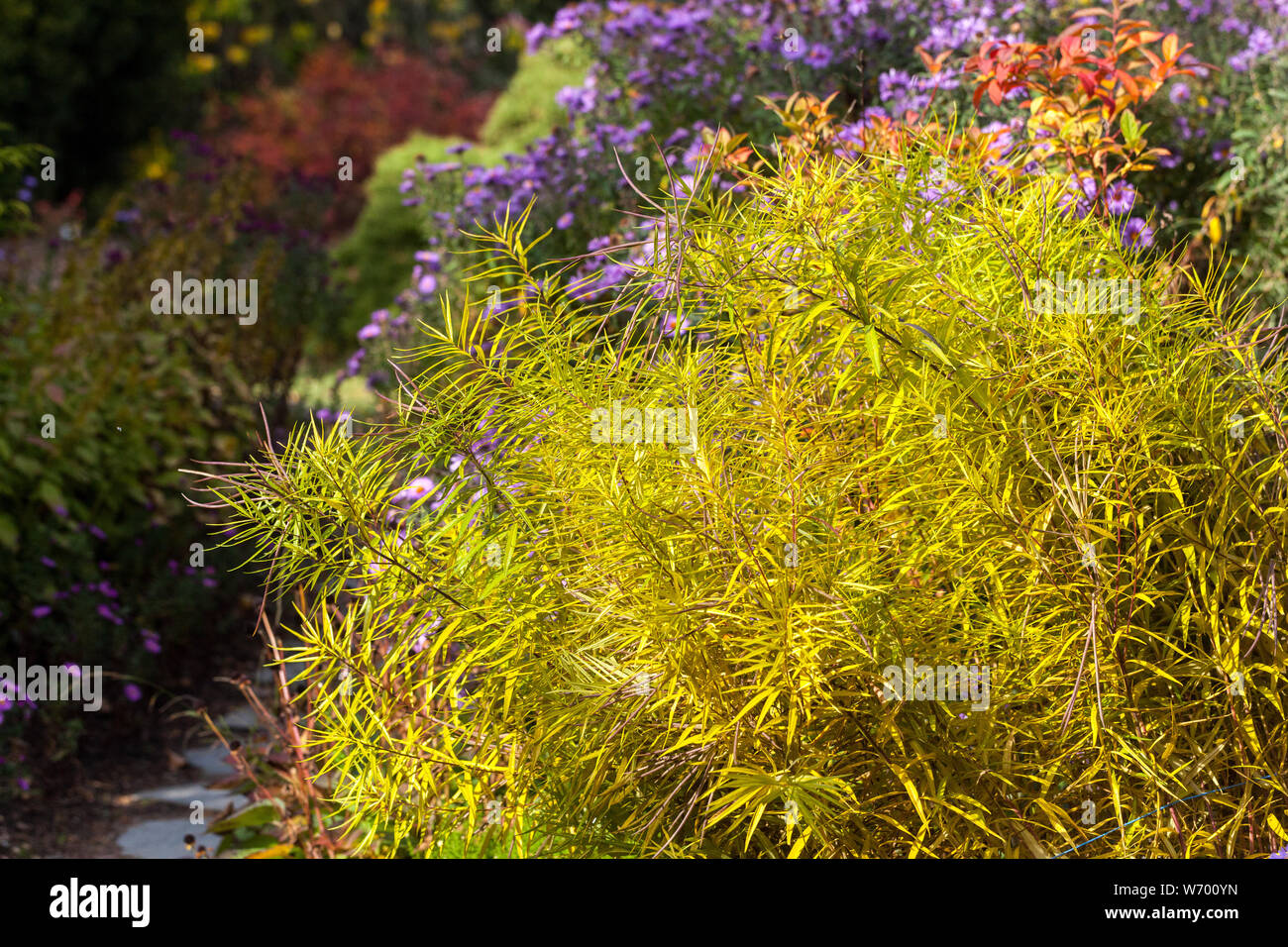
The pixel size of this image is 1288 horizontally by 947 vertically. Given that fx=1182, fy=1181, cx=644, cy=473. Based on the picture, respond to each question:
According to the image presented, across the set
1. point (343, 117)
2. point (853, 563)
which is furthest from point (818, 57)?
point (343, 117)

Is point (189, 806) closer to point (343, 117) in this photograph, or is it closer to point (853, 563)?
point (853, 563)

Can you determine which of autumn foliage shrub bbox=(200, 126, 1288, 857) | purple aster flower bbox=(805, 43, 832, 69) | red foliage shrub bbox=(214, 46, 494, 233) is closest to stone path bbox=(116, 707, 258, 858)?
autumn foliage shrub bbox=(200, 126, 1288, 857)

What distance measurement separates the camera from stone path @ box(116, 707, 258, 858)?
3.71 meters

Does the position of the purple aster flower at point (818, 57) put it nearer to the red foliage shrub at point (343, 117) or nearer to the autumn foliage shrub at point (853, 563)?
the autumn foliage shrub at point (853, 563)

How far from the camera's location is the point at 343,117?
15.1 m

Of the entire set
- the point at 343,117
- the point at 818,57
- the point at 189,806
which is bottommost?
the point at 189,806

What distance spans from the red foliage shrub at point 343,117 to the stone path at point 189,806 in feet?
31.5

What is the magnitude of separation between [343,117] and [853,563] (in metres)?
14.4

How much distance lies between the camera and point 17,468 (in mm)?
4500

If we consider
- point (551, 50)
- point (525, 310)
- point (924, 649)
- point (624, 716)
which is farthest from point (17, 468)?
point (551, 50)

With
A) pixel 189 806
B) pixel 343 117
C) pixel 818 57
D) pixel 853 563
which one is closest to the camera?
pixel 853 563

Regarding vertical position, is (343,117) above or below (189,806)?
above

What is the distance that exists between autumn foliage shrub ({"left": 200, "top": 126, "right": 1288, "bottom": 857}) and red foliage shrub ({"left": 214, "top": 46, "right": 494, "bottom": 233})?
38.1 feet
